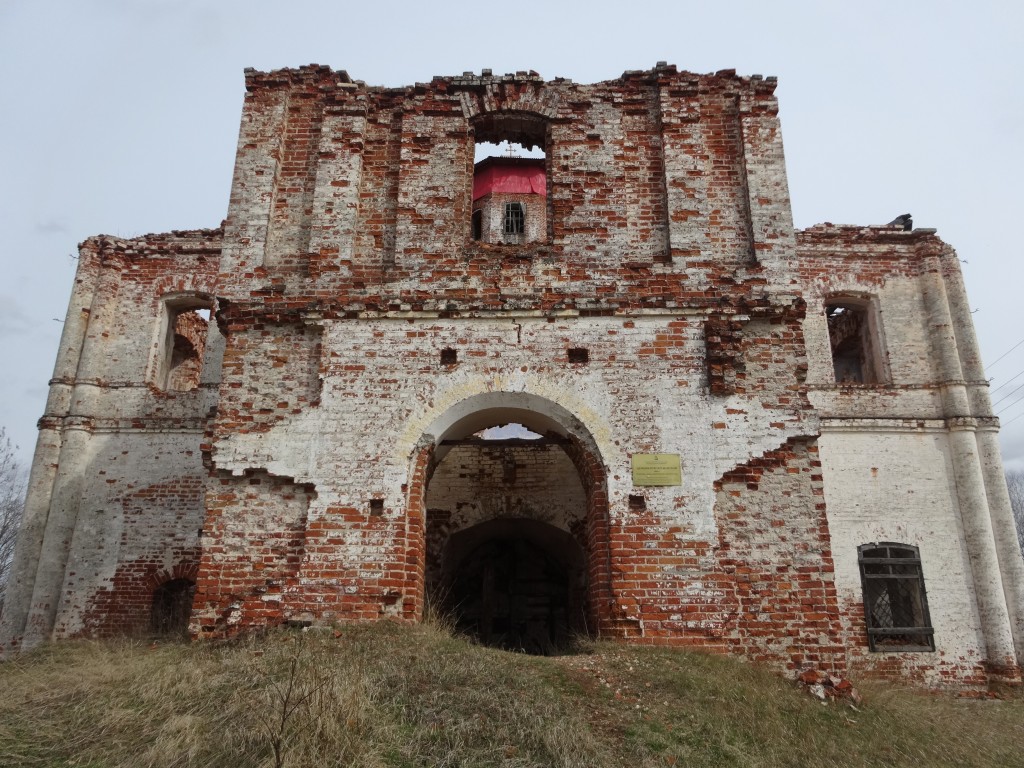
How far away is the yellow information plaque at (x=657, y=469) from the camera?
23.2 ft

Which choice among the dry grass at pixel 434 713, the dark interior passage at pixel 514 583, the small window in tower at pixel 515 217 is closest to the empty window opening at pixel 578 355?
the dry grass at pixel 434 713

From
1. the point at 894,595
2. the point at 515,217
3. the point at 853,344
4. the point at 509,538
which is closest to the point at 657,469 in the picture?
the point at 509,538

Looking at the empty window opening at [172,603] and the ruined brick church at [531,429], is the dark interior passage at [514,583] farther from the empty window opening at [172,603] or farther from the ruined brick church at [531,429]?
the empty window opening at [172,603]

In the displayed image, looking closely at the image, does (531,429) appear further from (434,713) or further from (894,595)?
(894,595)

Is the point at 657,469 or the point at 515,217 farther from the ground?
the point at 515,217

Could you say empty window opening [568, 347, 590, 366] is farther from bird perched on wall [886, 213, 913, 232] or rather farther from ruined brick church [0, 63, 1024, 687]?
bird perched on wall [886, 213, 913, 232]

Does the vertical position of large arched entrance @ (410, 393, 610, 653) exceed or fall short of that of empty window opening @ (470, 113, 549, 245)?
it falls short

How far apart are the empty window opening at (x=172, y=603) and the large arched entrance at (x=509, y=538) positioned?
13.5 ft

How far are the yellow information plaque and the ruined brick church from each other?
30mm

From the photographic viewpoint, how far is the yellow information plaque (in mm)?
7059

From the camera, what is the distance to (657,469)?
7098 millimetres

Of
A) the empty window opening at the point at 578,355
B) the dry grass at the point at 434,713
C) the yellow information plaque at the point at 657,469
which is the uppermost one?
the empty window opening at the point at 578,355

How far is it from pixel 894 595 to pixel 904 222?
690 cm

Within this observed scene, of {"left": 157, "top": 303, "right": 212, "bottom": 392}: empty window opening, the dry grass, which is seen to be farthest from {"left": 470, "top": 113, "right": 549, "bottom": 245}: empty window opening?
the dry grass
